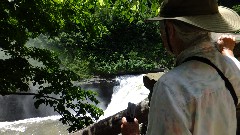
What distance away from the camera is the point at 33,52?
5.67 m

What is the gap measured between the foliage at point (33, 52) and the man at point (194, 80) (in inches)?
144

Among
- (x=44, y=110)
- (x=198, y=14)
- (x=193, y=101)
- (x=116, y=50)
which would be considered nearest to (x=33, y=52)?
(x=198, y=14)

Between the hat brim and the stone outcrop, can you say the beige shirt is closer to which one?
the hat brim

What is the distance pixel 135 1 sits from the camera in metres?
4.56

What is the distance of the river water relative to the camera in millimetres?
13953

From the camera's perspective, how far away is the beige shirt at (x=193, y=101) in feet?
4.95

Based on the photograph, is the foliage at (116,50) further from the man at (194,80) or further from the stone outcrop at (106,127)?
the man at (194,80)

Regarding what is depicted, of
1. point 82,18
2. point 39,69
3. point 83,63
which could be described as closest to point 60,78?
point 39,69

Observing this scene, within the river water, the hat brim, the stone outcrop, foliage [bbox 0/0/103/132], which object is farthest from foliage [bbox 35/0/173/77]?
the hat brim

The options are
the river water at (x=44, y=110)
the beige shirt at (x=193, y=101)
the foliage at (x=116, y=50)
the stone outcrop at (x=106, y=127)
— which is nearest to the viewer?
the beige shirt at (x=193, y=101)

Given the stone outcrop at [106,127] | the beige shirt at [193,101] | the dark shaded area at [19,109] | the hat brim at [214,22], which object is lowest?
the dark shaded area at [19,109]

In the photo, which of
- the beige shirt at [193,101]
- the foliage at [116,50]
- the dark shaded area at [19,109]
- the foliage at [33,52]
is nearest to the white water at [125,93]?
the dark shaded area at [19,109]

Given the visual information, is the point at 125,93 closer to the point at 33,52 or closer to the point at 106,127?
the point at 33,52

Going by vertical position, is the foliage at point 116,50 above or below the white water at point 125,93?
above
